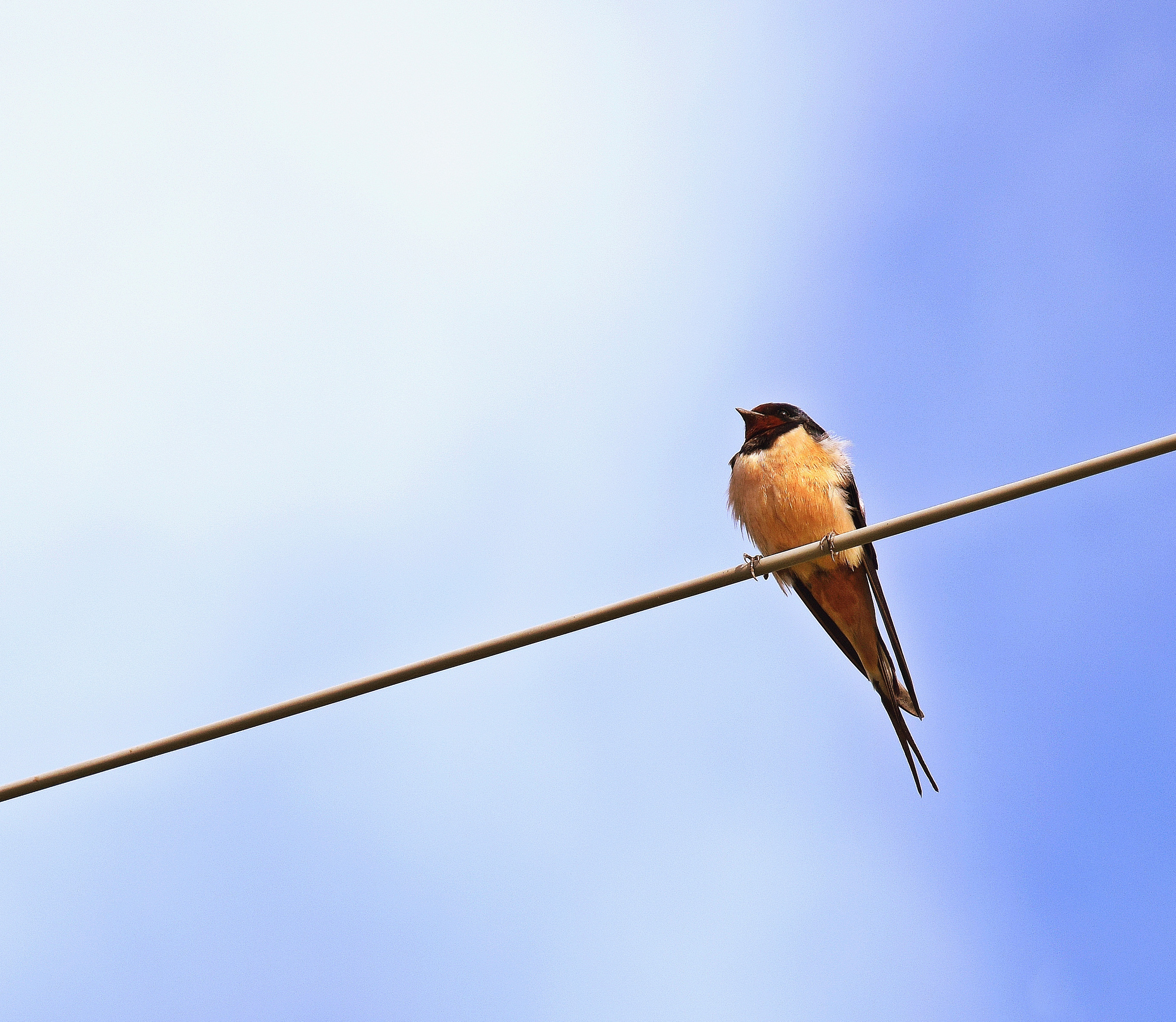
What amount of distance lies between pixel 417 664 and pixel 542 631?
33 cm

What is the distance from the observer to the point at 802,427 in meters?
6.55

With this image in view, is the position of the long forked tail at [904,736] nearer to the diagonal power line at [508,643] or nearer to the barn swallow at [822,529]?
the barn swallow at [822,529]

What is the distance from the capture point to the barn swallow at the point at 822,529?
19.6 feet

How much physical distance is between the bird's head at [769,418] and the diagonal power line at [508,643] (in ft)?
12.2

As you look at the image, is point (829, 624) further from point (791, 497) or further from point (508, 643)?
point (508, 643)

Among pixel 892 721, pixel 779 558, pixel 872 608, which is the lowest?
pixel 892 721

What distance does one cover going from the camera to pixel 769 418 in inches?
267

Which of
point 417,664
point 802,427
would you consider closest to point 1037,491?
point 417,664

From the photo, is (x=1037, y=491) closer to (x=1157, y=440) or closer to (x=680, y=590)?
(x=1157, y=440)

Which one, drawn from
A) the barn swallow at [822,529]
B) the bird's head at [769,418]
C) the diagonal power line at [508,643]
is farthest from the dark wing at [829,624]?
the diagonal power line at [508,643]

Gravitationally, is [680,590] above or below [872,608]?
above

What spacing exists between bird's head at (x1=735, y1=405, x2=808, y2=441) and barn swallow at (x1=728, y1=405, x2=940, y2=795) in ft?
0.34

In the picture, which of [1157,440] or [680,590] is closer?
[1157,440]

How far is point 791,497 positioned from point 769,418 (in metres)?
0.97
